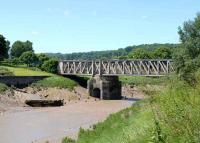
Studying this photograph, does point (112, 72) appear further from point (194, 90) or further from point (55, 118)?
point (194, 90)

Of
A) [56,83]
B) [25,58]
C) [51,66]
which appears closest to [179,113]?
[56,83]

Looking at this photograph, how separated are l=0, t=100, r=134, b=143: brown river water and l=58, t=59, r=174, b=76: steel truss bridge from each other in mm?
22159

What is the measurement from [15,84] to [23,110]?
72.7 ft

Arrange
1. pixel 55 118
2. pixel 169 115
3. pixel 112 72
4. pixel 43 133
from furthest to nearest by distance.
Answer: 1. pixel 112 72
2. pixel 55 118
3. pixel 43 133
4. pixel 169 115


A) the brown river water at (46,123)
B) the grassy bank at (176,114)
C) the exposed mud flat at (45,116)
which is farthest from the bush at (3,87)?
the grassy bank at (176,114)

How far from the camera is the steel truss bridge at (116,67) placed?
92.6m

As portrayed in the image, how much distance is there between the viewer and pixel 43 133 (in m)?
43.5

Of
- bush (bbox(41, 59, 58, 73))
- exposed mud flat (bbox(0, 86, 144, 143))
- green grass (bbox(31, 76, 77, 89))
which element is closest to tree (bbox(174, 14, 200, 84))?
exposed mud flat (bbox(0, 86, 144, 143))

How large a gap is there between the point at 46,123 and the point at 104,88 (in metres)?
40.5

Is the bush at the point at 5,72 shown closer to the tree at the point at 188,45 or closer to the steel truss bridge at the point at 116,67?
the steel truss bridge at the point at 116,67

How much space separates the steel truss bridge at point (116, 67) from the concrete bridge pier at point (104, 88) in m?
2.05

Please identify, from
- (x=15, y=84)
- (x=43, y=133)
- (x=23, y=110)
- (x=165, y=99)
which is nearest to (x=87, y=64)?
(x=15, y=84)

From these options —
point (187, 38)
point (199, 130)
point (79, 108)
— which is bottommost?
point (79, 108)

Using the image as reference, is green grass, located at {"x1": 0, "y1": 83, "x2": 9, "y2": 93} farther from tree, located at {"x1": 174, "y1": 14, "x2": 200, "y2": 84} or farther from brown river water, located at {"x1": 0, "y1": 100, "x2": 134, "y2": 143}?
tree, located at {"x1": 174, "y1": 14, "x2": 200, "y2": 84}
